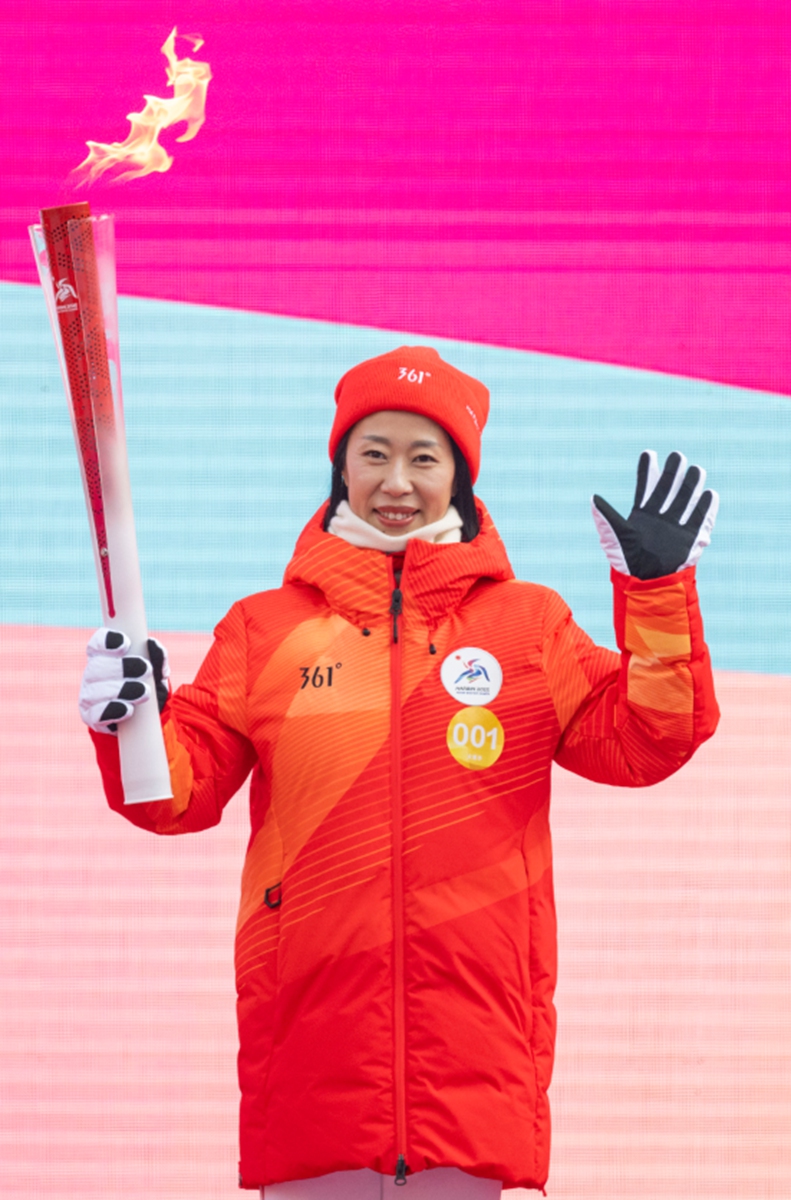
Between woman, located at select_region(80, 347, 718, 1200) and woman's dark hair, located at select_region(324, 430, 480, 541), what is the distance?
0.04m

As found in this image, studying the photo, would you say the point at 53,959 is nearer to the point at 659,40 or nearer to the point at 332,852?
the point at 332,852

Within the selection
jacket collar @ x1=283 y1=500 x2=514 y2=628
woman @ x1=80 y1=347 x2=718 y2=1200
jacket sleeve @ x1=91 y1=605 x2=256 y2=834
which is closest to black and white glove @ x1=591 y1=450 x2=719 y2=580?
woman @ x1=80 y1=347 x2=718 y2=1200

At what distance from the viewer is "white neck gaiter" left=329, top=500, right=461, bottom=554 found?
1813 millimetres

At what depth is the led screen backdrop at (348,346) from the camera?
2.32m

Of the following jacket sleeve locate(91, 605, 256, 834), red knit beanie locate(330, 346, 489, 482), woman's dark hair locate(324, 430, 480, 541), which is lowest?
jacket sleeve locate(91, 605, 256, 834)

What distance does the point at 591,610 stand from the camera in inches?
92.7

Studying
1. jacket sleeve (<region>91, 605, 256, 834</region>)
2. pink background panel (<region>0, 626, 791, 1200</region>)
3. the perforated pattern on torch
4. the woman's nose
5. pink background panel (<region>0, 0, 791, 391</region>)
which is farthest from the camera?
pink background panel (<region>0, 0, 791, 391</region>)

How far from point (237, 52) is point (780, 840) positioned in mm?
1451

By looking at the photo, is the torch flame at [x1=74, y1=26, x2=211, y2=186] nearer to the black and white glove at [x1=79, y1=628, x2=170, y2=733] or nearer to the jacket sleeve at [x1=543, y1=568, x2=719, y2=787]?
the black and white glove at [x1=79, y1=628, x2=170, y2=733]

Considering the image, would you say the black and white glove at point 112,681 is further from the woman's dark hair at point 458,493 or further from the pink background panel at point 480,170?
the pink background panel at point 480,170

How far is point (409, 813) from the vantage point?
5.53 ft

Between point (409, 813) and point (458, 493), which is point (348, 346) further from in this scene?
point (409, 813)

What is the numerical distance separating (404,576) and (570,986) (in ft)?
2.74

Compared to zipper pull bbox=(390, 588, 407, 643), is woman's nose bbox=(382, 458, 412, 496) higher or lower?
higher
